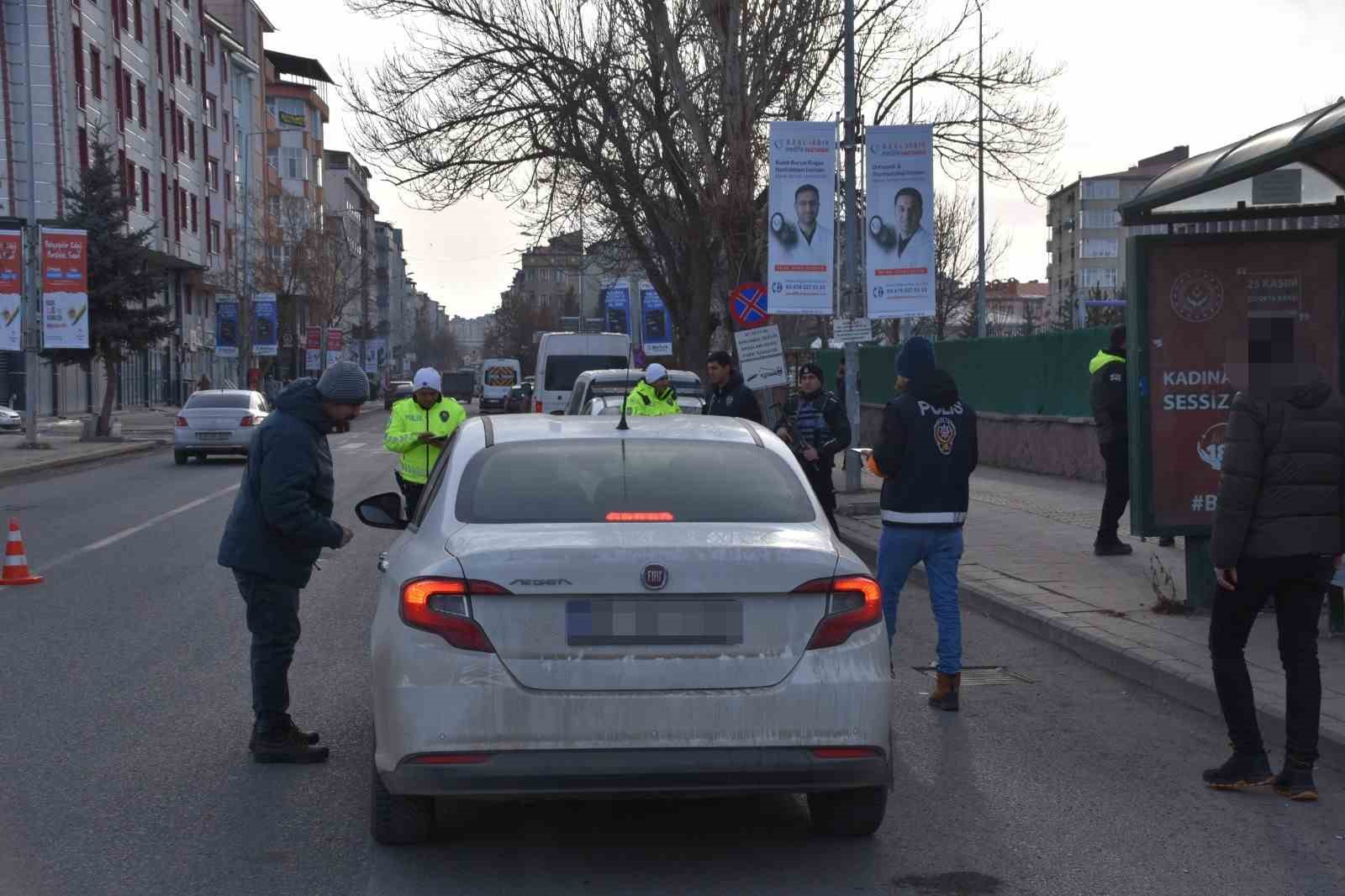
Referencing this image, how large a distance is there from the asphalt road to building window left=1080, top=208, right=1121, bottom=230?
430 feet

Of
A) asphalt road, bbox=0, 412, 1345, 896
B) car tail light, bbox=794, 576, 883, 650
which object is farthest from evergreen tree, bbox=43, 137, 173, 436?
car tail light, bbox=794, 576, 883, 650

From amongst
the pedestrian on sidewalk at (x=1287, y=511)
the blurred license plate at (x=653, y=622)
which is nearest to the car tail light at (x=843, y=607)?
the blurred license plate at (x=653, y=622)

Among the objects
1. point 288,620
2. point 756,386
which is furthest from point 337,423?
point 756,386

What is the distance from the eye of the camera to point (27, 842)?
5312mm

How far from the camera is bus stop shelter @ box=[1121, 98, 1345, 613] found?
32.1 ft

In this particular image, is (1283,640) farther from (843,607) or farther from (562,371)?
(562,371)

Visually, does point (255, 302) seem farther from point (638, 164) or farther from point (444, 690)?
point (444, 690)

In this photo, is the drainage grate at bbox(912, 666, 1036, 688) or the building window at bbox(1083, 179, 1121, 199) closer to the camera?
the drainage grate at bbox(912, 666, 1036, 688)

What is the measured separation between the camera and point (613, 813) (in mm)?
5730

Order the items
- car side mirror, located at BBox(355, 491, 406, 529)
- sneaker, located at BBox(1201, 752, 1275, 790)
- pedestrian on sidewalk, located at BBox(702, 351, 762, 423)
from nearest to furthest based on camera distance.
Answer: sneaker, located at BBox(1201, 752, 1275, 790) < car side mirror, located at BBox(355, 491, 406, 529) < pedestrian on sidewalk, located at BBox(702, 351, 762, 423)

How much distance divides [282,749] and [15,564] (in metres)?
6.86

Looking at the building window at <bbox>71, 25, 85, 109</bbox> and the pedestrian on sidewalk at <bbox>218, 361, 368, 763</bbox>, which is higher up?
the building window at <bbox>71, 25, 85, 109</bbox>

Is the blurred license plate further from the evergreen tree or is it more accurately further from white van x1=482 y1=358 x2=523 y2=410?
white van x1=482 y1=358 x2=523 y2=410

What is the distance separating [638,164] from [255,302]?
3431cm
